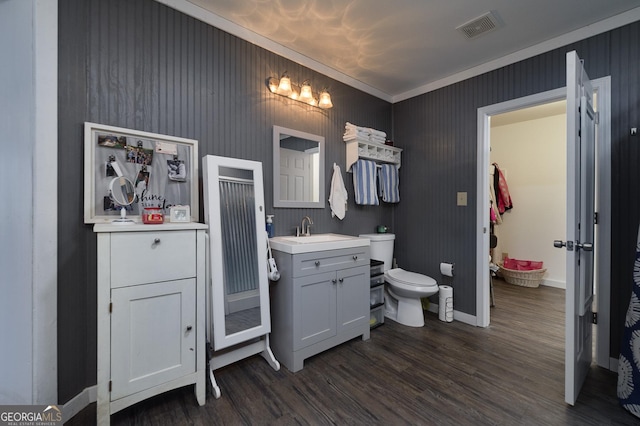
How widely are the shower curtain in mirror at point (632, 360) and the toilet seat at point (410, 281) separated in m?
1.18

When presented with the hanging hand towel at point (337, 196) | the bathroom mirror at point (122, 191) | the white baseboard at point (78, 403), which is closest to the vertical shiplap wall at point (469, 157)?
the hanging hand towel at point (337, 196)

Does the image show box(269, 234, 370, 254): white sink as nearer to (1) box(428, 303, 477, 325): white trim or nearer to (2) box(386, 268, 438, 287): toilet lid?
(2) box(386, 268, 438, 287): toilet lid

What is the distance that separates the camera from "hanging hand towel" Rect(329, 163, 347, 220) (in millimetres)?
2695

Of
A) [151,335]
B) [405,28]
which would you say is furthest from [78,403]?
[405,28]

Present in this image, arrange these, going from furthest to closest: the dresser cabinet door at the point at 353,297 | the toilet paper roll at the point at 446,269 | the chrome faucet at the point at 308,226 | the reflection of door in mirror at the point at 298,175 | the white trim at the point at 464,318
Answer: the toilet paper roll at the point at 446,269 < the white trim at the point at 464,318 < the chrome faucet at the point at 308,226 < the reflection of door in mirror at the point at 298,175 < the dresser cabinet door at the point at 353,297

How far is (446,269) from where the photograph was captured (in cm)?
278

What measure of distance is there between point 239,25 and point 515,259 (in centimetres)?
497

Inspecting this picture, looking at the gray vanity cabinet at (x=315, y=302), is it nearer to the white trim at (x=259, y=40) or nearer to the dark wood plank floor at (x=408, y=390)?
the dark wood plank floor at (x=408, y=390)

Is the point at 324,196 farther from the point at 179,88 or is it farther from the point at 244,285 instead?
the point at 179,88

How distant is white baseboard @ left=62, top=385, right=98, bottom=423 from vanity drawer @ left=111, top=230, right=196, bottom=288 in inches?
31.1

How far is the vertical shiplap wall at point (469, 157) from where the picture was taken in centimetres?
189

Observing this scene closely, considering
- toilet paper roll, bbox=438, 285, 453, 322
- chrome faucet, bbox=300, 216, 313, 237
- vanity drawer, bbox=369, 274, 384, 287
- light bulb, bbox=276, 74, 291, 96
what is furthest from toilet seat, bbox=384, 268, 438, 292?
light bulb, bbox=276, 74, 291, 96

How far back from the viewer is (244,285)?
187 centimetres

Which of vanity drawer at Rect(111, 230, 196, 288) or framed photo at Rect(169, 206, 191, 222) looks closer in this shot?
vanity drawer at Rect(111, 230, 196, 288)
